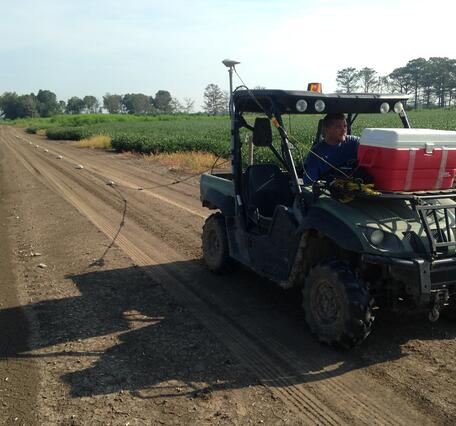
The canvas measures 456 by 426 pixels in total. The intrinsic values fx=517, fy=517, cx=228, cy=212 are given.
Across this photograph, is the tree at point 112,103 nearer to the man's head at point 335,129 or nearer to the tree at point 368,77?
the tree at point 368,77

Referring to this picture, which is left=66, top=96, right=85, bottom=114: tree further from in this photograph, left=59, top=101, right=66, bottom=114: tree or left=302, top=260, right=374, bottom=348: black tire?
left=302, top=260, right=374, bottom=348: black tire

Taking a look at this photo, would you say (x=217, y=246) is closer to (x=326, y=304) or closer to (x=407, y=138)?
(x=326, y=304)

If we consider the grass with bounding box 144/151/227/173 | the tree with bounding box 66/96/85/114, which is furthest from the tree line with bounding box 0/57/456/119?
the grass with bounding box 144/151/227/173

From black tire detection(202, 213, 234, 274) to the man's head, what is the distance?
1.82m

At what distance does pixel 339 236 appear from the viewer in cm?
407

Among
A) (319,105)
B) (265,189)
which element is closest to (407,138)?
(319,105)

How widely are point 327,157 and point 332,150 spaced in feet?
0.31

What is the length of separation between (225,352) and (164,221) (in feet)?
17.6

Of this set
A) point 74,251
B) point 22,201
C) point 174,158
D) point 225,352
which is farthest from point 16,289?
point 174,158

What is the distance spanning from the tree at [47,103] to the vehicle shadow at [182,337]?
5463 inches

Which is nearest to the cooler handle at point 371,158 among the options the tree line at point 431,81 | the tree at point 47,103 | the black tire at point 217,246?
the black tire at point 217,246

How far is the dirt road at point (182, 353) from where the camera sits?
345cm

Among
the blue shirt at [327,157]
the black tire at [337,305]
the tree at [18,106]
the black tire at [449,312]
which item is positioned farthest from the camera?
the tree at [18,106]

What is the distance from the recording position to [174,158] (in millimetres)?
20141
